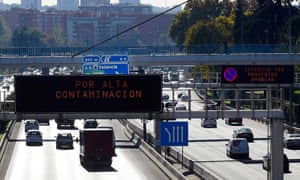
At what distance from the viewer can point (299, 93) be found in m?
104

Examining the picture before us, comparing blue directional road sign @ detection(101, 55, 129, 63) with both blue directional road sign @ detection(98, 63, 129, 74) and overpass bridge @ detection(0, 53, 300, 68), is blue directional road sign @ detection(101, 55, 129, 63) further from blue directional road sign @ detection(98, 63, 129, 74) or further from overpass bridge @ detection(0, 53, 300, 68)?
overpass bridge @ detection(0, 53, 300, 68)

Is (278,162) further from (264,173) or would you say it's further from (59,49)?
(59,49)

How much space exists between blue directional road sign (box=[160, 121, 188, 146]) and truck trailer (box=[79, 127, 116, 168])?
841 centimetres

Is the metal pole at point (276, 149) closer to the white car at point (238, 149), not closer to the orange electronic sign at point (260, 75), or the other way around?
the orange electronic sign at point (260, 75)

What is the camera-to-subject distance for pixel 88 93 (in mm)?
31703

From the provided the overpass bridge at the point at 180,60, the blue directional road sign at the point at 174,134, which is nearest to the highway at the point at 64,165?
the blue directional road sign at the point at 174,134

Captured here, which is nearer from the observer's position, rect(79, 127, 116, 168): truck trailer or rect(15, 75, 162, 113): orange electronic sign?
rect(15, 75, 162, 113): orange electronic sign

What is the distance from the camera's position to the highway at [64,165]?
191 feet

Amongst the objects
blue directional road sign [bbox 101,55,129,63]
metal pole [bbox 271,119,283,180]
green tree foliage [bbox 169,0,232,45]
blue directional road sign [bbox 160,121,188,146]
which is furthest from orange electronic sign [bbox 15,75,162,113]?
green tree foliage [bbox 169,0,232,45]

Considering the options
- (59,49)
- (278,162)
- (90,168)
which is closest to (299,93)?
(59,49)

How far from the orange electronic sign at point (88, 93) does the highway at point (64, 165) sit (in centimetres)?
2526

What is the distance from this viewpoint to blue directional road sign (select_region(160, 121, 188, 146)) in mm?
49375

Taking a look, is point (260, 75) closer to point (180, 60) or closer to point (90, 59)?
point (90, 59)

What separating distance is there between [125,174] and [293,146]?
17.6 m
